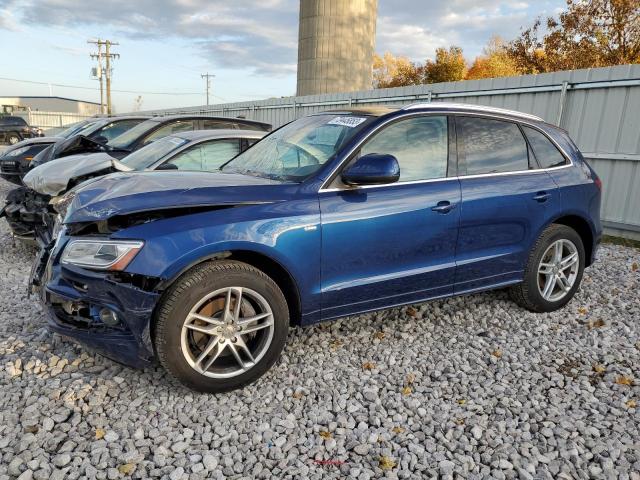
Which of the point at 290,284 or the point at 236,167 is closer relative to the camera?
the point at 290,284

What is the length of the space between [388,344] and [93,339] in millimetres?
2032

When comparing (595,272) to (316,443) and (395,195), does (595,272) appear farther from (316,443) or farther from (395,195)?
(316,443)

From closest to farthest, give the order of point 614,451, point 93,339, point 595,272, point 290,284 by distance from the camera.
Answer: point 614,451 → point 93,339 → point 290,284 → point 595,272

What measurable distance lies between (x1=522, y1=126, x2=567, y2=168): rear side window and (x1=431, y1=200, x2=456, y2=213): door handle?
3.76ft

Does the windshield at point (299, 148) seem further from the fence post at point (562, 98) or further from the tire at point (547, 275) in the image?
the fence post at point (562, 98)

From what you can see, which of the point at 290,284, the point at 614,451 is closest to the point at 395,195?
the point at 290,284

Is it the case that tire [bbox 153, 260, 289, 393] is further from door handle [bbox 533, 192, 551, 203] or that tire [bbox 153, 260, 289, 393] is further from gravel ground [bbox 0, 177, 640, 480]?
door handle [bbox 533, 192, 551, 203]

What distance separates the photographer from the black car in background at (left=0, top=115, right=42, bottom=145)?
91.2 ft

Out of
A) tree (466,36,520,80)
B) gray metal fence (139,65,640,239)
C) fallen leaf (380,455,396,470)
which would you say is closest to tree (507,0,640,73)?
tree (466,36,520,80)

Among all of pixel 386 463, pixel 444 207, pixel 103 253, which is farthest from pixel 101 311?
pixel 444 207

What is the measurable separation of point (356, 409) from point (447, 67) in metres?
33.2

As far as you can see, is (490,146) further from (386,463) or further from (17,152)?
(17,152)

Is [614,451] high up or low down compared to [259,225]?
down

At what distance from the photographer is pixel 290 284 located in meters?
3.14
